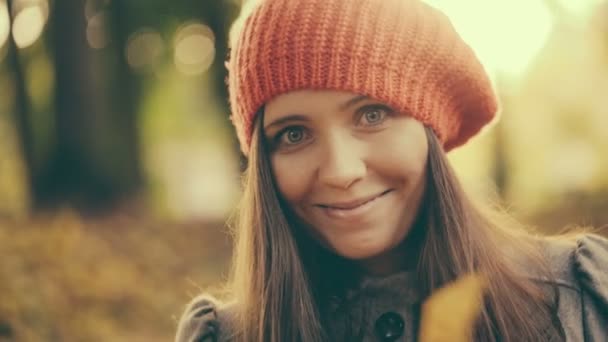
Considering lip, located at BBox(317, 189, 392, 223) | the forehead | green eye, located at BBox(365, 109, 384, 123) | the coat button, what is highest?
the forehead

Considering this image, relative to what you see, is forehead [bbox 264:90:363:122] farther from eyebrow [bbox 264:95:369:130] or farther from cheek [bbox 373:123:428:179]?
cheek [bbox 373:123:428:179]

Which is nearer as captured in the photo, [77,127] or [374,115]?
[374,115]

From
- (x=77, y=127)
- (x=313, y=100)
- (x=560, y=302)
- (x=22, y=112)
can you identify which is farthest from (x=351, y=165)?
(x=22, y=112)

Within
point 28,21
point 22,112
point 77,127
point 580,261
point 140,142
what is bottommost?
point 580,261

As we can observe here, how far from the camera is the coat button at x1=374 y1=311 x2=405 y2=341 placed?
231 cm

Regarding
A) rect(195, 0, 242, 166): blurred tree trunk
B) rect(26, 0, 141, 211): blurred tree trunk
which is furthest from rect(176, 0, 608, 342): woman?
rect(195, 0, 242, 166): blurred tree trunk

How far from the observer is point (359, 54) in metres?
2.23

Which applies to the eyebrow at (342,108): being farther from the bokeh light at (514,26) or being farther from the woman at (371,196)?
the bokeh light at (514,26)

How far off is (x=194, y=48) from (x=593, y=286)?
17002mm

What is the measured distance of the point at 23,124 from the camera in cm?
1242

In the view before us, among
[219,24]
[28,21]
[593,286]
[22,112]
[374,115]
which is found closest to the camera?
[593,286]

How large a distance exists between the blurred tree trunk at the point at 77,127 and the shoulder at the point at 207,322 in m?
7.28

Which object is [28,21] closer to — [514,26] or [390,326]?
[514,26]

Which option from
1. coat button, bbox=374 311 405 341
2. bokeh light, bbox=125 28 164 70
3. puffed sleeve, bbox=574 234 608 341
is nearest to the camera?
puffed sleeve, bbox=574 234 608 341
